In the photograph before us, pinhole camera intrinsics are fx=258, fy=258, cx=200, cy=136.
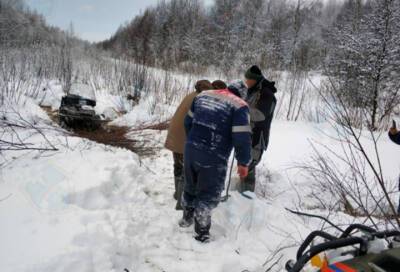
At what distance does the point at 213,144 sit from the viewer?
2.69 m

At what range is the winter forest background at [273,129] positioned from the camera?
8.94ft

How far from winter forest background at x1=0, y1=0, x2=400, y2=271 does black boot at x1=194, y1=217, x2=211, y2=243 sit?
28cm

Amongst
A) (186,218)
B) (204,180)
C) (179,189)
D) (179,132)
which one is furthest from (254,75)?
(186,218)

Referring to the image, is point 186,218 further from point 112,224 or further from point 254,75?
point 254,75

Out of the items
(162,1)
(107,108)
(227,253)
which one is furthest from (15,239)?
(162,1)

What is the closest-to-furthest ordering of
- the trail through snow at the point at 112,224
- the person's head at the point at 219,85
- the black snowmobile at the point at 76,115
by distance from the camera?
the trail through snow at the point at 112,224
the person's head at the point at 219,85
the black snowmobile at the point at 76,115

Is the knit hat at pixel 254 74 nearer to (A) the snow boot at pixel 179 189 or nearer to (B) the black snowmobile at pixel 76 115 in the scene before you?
(A) the snow boot at pixel 179 189

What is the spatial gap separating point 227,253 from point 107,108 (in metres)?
9.72

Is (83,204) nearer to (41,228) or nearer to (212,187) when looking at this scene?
(41,228)

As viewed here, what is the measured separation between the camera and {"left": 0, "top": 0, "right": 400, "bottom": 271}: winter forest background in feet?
8.94

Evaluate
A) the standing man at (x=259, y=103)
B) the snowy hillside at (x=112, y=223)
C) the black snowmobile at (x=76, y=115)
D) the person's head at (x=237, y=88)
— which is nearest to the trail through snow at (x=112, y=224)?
the snowy hillside at (x=112, y=223)

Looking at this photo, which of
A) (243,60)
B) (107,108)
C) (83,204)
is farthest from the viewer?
(243,60)

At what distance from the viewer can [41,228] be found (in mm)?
2457

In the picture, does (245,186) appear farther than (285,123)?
No
